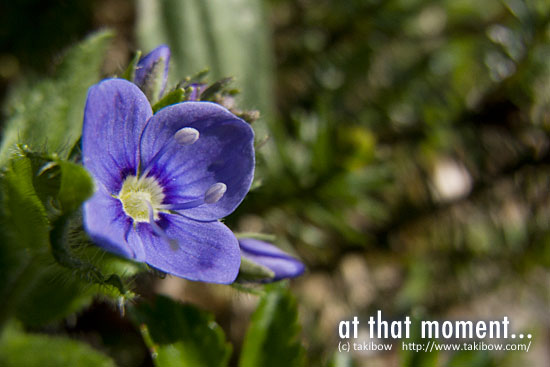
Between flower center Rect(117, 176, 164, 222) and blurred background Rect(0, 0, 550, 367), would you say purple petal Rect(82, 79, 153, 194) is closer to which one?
flower center Rect(117, 176, 164, 222)

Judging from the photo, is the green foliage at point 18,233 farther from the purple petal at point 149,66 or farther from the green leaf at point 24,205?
the purple petal at point 149,66

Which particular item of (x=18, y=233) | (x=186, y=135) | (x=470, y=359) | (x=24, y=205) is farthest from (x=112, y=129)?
(x=470, y=359)

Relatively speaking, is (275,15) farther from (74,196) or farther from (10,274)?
(74,196)

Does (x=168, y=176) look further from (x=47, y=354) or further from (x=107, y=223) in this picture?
(x=47, y=354)

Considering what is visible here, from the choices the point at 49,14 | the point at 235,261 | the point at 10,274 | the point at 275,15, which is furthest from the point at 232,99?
the point at 275,15

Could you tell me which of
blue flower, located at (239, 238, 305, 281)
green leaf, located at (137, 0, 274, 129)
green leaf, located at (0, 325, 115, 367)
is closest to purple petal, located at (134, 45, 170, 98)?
blue flower, located at (239, 238, 305, 281)

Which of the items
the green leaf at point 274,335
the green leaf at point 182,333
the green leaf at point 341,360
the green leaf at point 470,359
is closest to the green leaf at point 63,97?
the green leaf at point 182,333

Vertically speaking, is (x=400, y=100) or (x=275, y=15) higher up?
(x=275, y=15)
